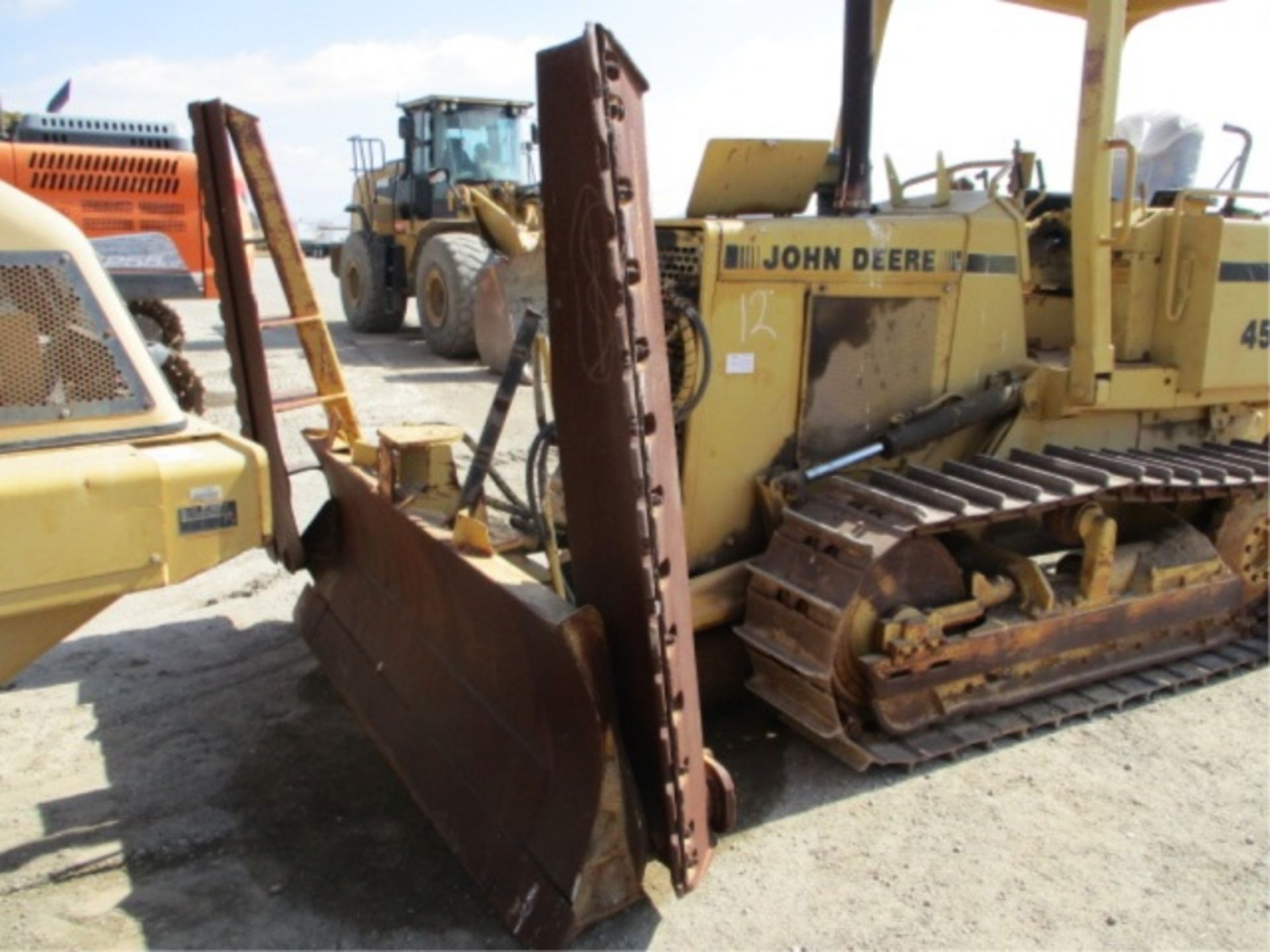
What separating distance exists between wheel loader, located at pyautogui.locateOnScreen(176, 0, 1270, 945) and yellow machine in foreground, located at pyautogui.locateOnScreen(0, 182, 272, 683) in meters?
0.81

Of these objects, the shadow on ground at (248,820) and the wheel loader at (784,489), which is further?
the shadow on ground at (248,820)

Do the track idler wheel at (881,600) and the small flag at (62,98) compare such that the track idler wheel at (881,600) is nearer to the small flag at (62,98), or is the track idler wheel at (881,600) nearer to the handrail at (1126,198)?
the handrail at (1126,198)

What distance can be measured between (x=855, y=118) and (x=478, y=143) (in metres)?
10.9

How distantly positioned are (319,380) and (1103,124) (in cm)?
330

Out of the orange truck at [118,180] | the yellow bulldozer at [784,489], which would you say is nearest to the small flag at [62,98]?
the orange truck at [118,180]

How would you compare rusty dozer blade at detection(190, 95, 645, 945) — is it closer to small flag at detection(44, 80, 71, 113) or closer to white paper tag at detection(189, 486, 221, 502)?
white paper tag at detection(189, 486, 221, 502)

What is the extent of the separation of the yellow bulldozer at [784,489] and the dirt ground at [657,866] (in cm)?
18

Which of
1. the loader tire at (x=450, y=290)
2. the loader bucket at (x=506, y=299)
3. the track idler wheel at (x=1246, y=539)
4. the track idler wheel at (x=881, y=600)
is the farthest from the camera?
the loader tire at (x=450, y=290)

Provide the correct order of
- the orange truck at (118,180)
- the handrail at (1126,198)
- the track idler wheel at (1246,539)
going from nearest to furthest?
the handrail at (1126,198), the track idler wheel at (1246,539), the orange truck at (118,180)

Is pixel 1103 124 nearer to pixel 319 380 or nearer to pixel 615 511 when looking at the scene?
pixel 615 511

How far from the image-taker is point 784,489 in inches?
158

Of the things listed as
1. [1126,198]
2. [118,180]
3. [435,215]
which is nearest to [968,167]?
[1126,198]

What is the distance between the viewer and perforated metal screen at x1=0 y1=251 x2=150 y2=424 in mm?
2613

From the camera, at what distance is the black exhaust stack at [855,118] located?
434 cm
